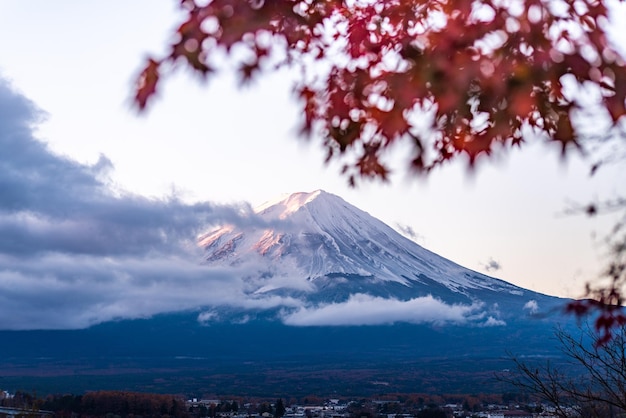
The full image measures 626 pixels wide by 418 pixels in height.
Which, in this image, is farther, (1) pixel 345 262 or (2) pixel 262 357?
(1) pixel 345 262

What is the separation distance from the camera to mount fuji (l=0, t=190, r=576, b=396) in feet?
358

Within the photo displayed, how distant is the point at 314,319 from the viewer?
157625mm

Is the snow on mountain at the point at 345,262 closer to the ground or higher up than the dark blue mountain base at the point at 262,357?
higher up

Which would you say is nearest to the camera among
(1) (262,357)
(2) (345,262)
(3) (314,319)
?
(1) (262,357)

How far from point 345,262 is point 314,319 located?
21694 millimetres

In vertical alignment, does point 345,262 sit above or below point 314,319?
above

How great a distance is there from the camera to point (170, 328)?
550ft

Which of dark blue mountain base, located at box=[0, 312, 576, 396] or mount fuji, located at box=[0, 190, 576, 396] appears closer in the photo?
dark blue mountain base, located at box=[0, 312, 576, 396]

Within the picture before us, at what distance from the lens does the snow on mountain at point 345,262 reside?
132 meters

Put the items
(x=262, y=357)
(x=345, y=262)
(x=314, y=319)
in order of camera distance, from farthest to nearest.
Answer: (x=314, y=319) → (x=345, y=262) → (x=262, y=357)

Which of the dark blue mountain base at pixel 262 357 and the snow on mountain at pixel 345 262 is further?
the snow on mountain at pixel 345 262

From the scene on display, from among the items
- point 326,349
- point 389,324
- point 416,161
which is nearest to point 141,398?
point 416,161

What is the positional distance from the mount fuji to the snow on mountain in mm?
227

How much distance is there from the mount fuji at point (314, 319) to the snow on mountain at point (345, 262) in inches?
8.9
